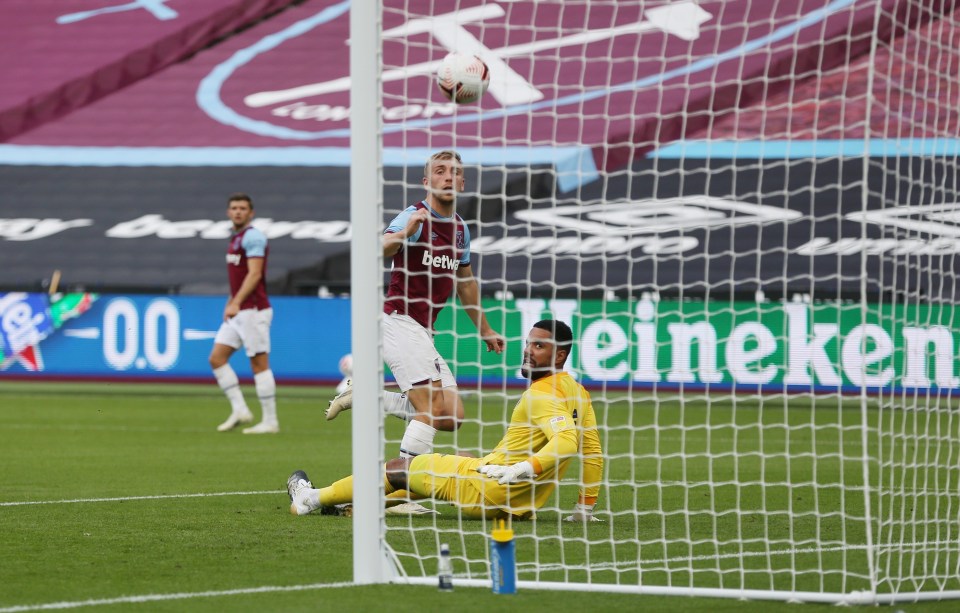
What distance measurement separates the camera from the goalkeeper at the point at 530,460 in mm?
7035

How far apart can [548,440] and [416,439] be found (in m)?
0.86

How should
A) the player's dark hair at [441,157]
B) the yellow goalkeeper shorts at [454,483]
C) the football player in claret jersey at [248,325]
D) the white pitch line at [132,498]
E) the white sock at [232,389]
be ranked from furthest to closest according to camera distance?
the white sock at [232,389], the football player in claret jersey at [248,325], the white pitch line at [132,498], the player's dark hair at [441,157], the yellow goalkeeper shorts at [454,483]

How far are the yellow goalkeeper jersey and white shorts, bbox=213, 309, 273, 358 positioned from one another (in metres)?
6.81

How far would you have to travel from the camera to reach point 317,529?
727 cm

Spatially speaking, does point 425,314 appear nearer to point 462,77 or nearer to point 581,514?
point 581,514

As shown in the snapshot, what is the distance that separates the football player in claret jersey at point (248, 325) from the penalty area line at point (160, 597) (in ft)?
27.1

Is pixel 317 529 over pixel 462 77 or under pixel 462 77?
under

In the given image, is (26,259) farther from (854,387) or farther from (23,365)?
(854,387)

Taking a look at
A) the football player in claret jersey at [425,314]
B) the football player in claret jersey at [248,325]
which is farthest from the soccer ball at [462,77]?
the football player in claret jersey at [248,325]

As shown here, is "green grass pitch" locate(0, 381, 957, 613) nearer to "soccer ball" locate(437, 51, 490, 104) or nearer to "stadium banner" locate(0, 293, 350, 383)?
"soccer ball" locate(437, 51, 490, 104)

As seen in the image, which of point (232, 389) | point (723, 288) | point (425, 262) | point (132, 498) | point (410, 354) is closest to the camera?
point (425, 262)

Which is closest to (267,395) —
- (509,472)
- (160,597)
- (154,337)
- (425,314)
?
(425,314)

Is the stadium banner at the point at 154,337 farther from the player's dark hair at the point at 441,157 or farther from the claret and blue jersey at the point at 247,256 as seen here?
the player's dark hair at the point at 441,157

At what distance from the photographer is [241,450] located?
12.0 meters
